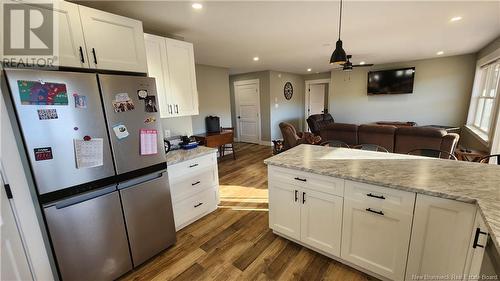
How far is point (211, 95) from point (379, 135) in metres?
3.91

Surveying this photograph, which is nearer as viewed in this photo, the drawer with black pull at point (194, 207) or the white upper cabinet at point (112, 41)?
the white upper cabinet at point (112, 41)

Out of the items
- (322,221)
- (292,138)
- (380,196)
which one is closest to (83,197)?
(322,221)

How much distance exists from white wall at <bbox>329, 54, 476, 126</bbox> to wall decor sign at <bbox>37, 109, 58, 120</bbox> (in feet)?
23.5

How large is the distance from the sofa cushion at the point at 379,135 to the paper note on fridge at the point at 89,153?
420cm

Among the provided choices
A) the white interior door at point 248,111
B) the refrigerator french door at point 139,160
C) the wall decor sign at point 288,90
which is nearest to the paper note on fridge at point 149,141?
the refrigerator french door at point 139,160

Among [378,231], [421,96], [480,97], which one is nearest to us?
[378,231]

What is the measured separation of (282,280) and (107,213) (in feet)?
4.99

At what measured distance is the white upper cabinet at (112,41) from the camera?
1.69 meters

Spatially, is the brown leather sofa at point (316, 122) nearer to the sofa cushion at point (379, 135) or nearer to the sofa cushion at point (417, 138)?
the sofa cushion at point (379, 135)

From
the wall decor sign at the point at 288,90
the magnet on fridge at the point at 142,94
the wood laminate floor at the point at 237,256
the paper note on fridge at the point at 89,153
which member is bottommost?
the wood laminate floor at the point at 237,256

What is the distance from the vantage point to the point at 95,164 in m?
1.53

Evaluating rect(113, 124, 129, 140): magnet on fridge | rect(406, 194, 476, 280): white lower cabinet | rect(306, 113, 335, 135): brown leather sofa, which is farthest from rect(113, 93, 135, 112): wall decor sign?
rect(306, 113, 335, 135): brown leather sofa

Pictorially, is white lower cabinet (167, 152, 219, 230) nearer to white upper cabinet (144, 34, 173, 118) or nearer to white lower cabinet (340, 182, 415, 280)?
white upper cabinet (144, 34, 173, 118)

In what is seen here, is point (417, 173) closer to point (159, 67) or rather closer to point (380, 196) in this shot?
point (380, 196)
